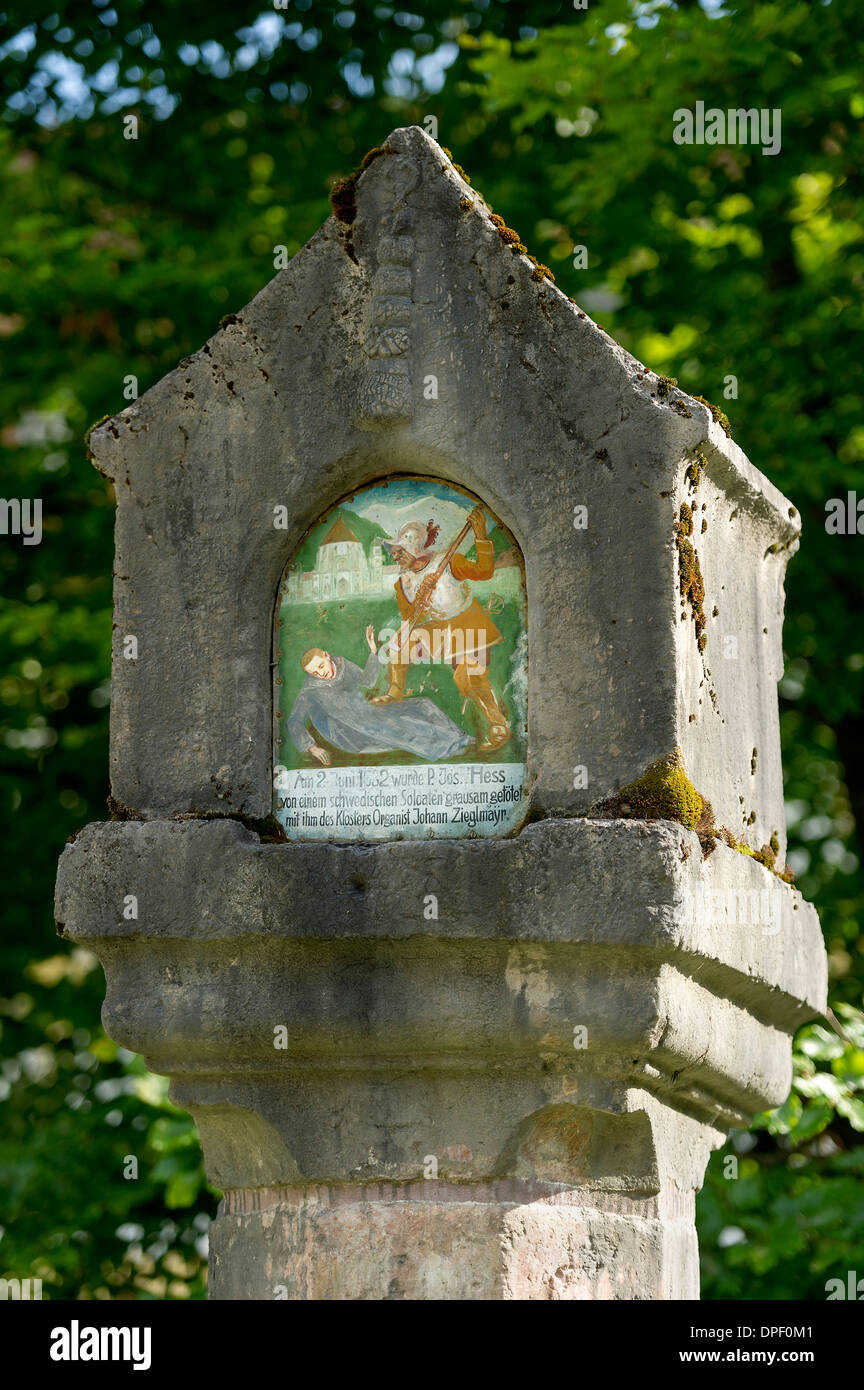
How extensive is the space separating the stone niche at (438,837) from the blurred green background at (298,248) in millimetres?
2395

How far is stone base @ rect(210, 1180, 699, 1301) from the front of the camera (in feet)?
12.2

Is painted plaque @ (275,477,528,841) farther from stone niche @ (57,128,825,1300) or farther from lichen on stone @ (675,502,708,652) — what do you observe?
lichen on stone @ (675,502,708,652)

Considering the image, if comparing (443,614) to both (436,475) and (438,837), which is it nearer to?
(436,475)

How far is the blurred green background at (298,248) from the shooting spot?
6629mm

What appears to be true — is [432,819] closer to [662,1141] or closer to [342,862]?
[342,862]

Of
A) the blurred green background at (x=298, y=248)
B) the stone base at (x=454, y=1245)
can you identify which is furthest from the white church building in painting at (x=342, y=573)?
the blurred green background at (x=298, y=248)

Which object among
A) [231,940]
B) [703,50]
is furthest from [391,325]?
[703,50]

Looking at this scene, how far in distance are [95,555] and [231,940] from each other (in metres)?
4.33

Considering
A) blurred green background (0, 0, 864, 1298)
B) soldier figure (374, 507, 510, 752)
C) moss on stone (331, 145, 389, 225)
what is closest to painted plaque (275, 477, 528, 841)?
soldier figure (374, 507, 510, 752)

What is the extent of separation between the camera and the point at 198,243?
25.8 feet

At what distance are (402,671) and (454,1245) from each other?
4.01 feet

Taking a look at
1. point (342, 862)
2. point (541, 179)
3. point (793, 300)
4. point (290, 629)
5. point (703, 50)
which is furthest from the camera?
point (541, 179)

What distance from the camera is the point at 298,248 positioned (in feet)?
22.9

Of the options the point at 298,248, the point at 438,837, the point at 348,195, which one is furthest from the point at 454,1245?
the point at 298,248
